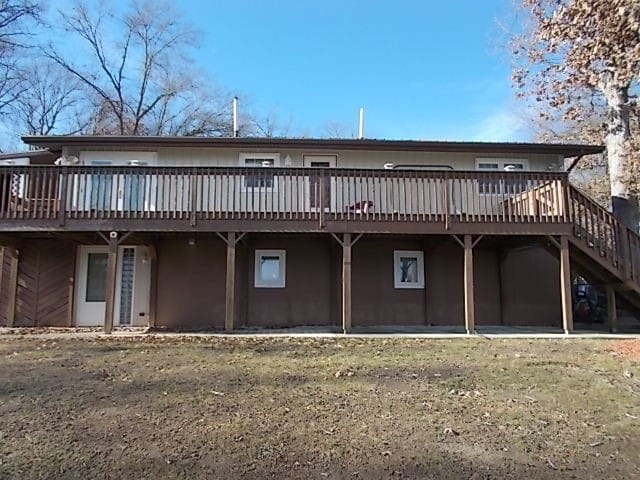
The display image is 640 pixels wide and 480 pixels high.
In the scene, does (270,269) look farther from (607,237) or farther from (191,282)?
(607,237)

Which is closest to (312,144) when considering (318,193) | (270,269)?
(318,193)

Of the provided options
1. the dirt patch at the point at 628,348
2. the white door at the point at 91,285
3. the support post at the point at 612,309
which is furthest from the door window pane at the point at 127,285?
the support post at the point at 612,309

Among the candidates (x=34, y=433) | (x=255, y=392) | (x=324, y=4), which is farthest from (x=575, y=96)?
(x=34, y=433)

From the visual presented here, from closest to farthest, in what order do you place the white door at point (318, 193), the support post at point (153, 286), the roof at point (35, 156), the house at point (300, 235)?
1. the house at point (300, 235)
2. the white door at point (318, 193)
3. the support post at point (153, 286)
4. the roof at point (35, 156)

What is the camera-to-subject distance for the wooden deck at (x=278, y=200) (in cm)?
1048

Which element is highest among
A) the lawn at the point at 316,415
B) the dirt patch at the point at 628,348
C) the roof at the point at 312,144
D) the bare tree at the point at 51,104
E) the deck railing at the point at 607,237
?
the bare tree at the point at 51,104

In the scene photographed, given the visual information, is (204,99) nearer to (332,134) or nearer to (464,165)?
(332,134)

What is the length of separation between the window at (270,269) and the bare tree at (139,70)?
60.5ft

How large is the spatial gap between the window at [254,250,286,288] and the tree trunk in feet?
29.5

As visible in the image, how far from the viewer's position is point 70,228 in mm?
10422

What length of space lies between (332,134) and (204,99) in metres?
8.99

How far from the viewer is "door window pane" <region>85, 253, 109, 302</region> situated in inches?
497

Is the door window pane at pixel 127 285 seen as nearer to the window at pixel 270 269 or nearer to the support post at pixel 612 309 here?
the window at pixel 270 269

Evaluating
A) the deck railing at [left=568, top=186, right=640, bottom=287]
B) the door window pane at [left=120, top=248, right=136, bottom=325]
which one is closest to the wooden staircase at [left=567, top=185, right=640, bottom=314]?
the deck railing at [left=568, top=186, right=640, bottom=287]
